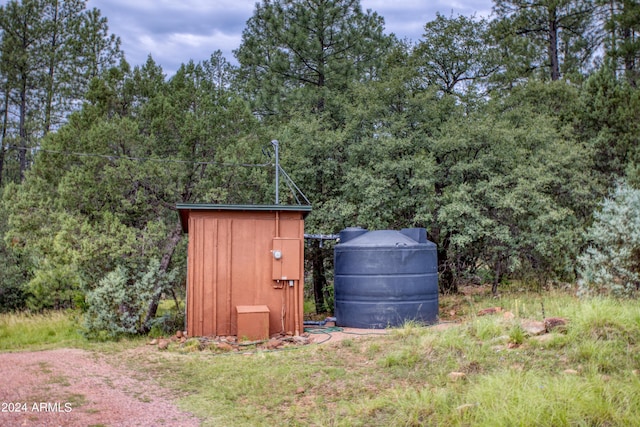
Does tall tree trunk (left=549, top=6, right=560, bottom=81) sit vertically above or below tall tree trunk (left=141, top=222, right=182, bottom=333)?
above

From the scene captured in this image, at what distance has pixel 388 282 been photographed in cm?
884

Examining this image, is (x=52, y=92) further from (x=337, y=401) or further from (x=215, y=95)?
(x=337, y=401)

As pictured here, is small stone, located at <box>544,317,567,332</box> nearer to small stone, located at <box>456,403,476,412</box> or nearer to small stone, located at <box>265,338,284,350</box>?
small stone, located at <box>456,403,476,412</box>

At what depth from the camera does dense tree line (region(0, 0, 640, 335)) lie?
8984mm

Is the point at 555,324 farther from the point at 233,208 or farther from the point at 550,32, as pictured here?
the point at 550,32

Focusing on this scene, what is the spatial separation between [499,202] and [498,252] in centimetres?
161

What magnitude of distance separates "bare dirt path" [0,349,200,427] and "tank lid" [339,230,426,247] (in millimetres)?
4472

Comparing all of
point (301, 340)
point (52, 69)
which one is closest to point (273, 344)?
point (301, 340)

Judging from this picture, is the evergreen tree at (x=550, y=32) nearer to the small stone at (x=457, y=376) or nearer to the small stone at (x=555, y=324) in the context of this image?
the small stone at (x=555, y=324)

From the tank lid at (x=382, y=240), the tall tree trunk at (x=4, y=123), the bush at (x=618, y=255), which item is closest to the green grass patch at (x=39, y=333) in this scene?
the tank lid at (x=382, y=240)

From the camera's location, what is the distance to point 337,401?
15.5 ft

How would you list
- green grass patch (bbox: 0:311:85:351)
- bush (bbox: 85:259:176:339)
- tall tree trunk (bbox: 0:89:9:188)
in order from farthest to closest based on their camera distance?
1. tall tree trunk (bbox: 0:89:9:188)
2. green grass patch (bbox: 0:311:85:351)
3. bush (bbox: 85:259:176:339)

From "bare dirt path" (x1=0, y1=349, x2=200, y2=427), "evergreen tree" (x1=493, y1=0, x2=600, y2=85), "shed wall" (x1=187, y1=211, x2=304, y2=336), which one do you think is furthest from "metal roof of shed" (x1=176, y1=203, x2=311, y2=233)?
"evergreen tree" (x1=493, y1=0, x2=600, y2=85)

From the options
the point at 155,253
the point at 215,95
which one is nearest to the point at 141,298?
the point at 155,253
